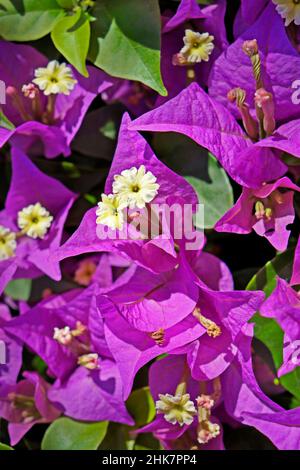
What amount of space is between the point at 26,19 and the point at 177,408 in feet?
1.73

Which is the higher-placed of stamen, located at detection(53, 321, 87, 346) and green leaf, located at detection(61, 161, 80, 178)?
green leaf, located at detection(61, 161, 80, 178)

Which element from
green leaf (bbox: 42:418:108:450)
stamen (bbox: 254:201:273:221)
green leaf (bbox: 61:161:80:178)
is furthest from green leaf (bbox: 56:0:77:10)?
green leaf (bbox: 42:418:108:450)

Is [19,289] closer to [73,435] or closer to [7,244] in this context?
[7,244]

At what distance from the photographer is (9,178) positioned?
972mm

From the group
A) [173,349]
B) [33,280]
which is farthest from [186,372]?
[33,280]

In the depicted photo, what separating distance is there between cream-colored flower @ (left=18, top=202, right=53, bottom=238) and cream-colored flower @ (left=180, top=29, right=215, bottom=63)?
0.95ft

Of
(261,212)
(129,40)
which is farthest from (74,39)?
(261,212)

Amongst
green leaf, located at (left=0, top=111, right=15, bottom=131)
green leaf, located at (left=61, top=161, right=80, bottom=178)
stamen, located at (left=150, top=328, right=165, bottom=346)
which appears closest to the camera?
stamen, located at (left=150, top=328, right=165, bottom=346)

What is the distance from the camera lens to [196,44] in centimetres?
80

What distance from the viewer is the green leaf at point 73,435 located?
0.88 m

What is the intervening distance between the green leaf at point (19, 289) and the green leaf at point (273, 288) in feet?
1.14

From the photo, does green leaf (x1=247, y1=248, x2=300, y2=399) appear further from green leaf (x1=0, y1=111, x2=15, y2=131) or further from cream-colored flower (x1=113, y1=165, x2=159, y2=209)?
green leaf (x1=0, y1=111, x2=15, y2=131)

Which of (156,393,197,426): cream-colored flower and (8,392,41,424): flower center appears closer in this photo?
(156,393,197,426): cream-colored flower

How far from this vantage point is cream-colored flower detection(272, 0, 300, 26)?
0.73 meters
